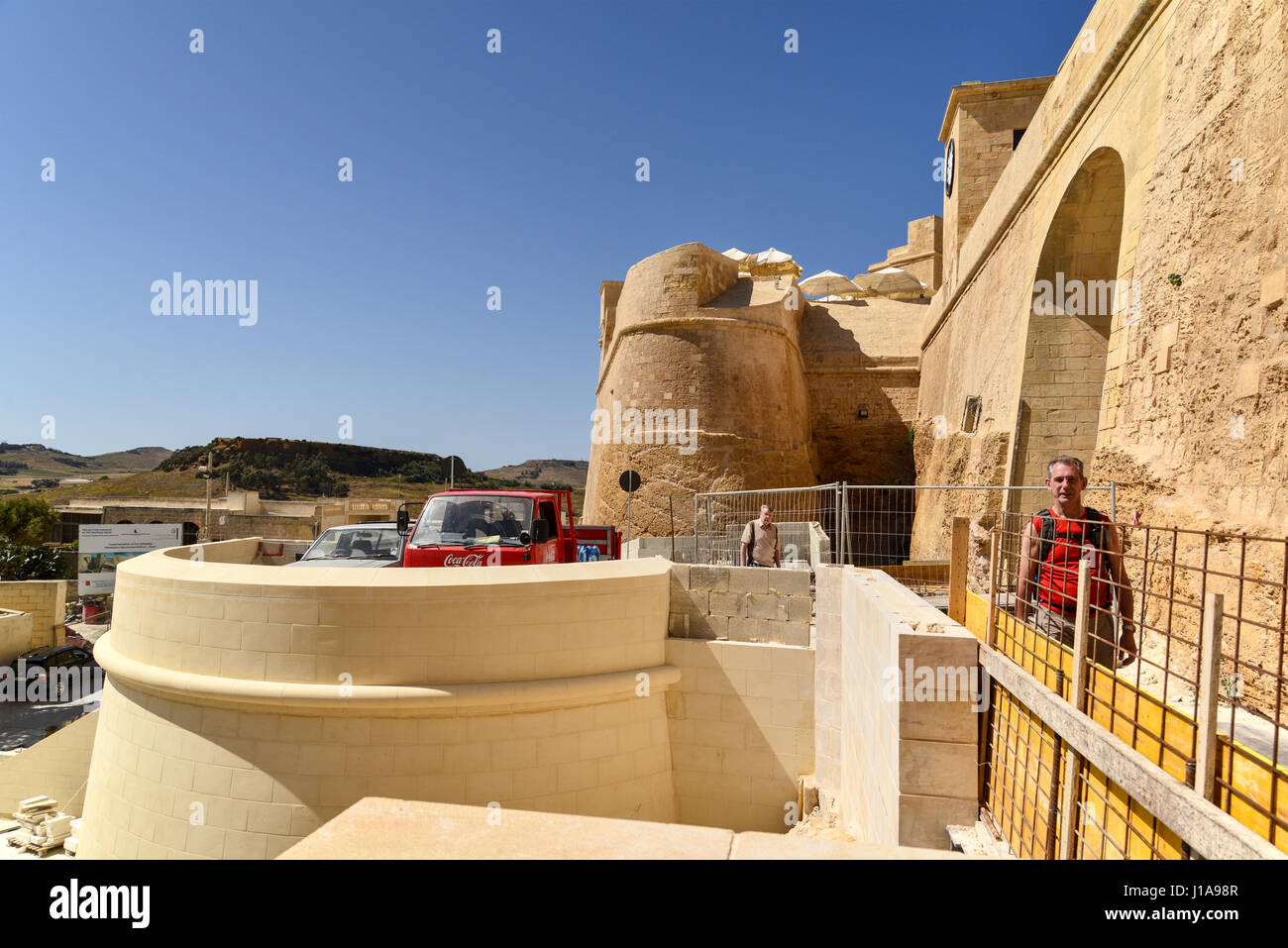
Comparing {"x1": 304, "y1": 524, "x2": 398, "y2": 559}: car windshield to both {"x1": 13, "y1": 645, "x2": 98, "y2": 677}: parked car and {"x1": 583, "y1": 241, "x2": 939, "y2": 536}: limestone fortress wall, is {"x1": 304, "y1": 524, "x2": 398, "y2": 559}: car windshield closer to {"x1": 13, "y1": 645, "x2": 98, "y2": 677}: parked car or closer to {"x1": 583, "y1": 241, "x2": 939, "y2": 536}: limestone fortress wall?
{"x1": 583, "y1": 241, "x2": 939, "y2": 536}: limestone fortress wall

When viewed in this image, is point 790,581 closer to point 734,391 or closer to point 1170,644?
point 1170,644

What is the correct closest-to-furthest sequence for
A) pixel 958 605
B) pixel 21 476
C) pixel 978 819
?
pixel 978 819
pixel 958 605
pixel 21 476

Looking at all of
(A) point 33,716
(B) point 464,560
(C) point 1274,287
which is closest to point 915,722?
(C) point 1274,287

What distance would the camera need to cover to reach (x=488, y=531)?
7.99 meters

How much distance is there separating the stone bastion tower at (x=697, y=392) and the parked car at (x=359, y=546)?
29.2 ft

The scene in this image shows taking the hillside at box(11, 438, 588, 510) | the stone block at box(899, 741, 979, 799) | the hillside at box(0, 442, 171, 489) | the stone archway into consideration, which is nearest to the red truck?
the stone block at box(899, 741, 979, 799)

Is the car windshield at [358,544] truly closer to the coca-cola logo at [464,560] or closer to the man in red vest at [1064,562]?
the coca-cola logo at [464,560]

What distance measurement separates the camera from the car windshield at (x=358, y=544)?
30.8 ft

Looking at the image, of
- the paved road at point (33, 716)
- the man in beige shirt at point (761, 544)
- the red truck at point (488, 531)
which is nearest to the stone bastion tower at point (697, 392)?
the man in beige shirt at point (761, 544)
